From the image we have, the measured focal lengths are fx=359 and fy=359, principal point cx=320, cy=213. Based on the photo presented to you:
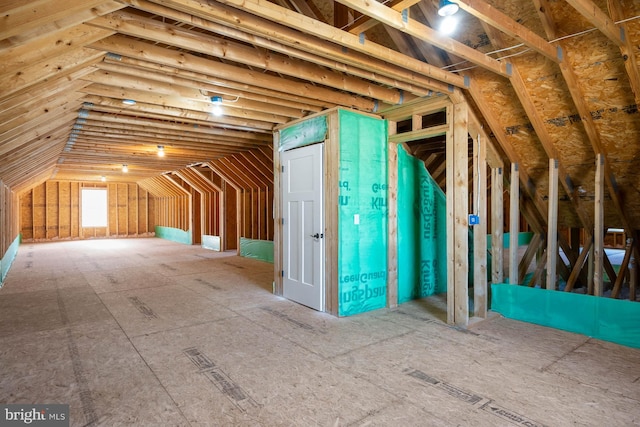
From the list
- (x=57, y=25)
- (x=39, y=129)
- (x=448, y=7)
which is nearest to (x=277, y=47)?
(x=448, y=7)

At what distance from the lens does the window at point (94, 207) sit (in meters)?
14.5

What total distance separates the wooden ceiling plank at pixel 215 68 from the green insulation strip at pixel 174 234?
9.62m

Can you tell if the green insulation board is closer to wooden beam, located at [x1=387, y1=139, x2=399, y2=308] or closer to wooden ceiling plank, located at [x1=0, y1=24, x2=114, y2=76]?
wooden beam, located at [x1=387, y1=139, x2=399, y2=308]

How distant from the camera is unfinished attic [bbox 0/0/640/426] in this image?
2.32 metres

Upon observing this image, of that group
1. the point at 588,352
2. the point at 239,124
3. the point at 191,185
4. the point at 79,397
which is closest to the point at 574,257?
the point at 588,352

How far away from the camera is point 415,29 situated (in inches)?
96.5

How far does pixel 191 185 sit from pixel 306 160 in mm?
7815

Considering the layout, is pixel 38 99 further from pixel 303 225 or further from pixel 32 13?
pixel 303 225

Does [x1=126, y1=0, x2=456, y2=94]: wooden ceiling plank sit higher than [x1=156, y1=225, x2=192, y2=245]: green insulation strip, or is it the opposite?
[x1=126, y1=0, x2=456, y2=94]: wooden ceiling plank

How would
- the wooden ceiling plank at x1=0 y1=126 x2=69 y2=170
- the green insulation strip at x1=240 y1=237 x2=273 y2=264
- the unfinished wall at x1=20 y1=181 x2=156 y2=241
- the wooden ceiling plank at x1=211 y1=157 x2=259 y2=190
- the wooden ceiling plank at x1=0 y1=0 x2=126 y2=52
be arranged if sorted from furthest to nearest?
the unfinished wall at x1=20 y1=181 x2=156 y2=241
the wooden ceiling plank at x1=211 y1=157 x2=259 y2=190
the green insulation strip at x1=240 y1=237 x2=273 y2=264
the wooden ceiling plank at x1=0 y1=126 x2=69 y2=170
the wooden ceiling plank at x1=0 y1=0 x2=126 y2=52

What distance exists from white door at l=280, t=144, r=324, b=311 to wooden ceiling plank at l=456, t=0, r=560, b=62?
7.38 ft

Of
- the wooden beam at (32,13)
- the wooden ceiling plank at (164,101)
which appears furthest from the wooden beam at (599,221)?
the wooden beam at (32,13)

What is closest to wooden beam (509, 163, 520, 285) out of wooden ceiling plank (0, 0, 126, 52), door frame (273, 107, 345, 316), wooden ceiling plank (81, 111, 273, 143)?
door frame (273, 107, 345, 316)

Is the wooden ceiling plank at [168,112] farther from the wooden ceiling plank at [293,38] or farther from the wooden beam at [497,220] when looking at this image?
the wooden beam at [497,220]
